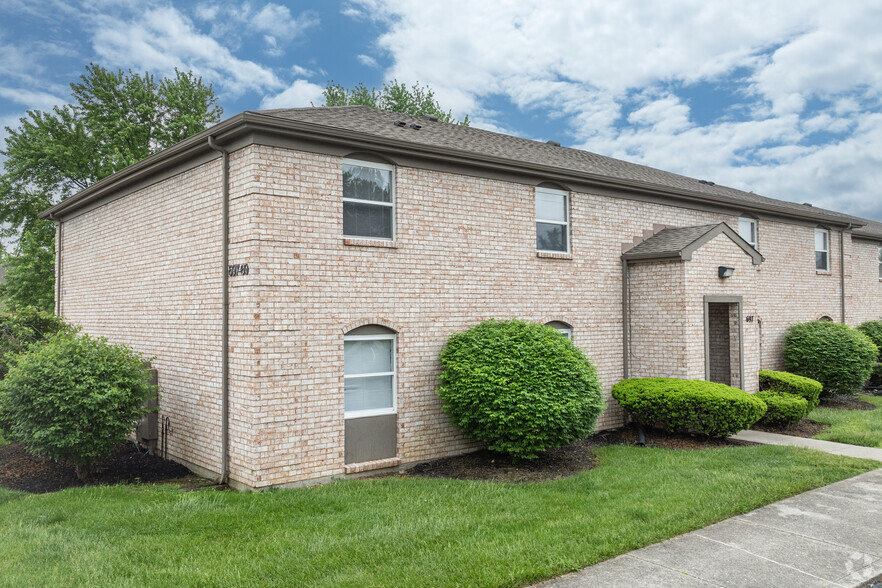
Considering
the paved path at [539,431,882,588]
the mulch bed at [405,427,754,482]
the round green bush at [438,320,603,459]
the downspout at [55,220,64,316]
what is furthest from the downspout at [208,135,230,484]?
the downspout at [55,220,64,316]

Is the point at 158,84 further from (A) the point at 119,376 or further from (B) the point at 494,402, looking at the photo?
(B) the point at 494,402

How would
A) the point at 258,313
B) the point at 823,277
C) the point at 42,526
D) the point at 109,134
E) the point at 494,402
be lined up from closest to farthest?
the point at 42,526 < the point at 258,313 < the point at 494,402 < the point at 823,277 < the point at 109,134

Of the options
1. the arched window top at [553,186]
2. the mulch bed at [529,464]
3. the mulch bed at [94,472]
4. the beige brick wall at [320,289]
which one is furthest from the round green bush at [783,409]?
the mulch bed at [94,472]

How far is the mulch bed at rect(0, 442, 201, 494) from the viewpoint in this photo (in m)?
9.37

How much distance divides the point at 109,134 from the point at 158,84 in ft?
10.7

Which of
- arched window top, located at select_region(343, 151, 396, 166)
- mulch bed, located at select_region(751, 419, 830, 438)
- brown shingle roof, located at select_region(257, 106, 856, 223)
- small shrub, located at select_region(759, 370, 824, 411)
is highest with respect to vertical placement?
brown shingle roof, located at select_region(257, 106, 856, 223)

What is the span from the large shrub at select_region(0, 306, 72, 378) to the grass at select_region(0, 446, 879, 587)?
646 centimetres

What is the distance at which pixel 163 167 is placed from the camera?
1071 centimetres

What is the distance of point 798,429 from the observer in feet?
42.0

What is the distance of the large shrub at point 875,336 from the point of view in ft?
62.1

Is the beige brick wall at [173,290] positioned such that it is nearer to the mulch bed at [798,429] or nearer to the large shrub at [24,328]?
the large shrub at [24,328]

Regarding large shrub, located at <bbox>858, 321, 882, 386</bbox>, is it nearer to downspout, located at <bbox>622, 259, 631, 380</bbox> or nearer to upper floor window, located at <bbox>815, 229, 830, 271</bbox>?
upper floor window, located at <bbox>815, 229, 830, 271</bbox>

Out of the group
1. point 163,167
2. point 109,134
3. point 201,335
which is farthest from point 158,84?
point 201,335

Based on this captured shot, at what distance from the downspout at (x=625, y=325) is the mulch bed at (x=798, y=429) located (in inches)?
118
